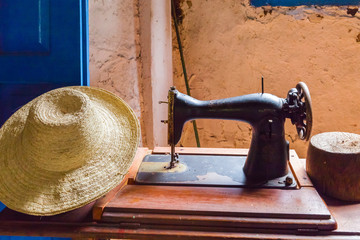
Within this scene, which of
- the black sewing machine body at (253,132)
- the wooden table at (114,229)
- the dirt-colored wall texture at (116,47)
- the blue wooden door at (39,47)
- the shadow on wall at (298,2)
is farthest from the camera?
the shadow on wall at (298,2)

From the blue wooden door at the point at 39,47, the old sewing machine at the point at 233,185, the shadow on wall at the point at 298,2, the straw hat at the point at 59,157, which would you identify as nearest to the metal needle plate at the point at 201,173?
the old sewing machine at the point at 233,185

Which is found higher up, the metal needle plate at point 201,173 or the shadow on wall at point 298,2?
the shadow on wall at point 298,2

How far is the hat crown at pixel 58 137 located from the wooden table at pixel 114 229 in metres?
0.17

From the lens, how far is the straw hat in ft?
3.40

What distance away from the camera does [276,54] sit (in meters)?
2.61

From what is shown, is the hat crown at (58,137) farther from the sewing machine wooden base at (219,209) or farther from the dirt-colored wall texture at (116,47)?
the dirt-colored wall texture at (116,47)

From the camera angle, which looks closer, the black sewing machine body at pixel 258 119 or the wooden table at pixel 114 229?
the wooden table at pixel 114 229

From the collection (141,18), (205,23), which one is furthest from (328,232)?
(205,23)

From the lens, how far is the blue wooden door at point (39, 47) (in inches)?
56.8

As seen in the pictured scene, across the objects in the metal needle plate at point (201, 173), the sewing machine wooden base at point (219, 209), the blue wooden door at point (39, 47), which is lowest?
the sewing machine wooden base at point (219, 209)

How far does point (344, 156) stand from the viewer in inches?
45.2

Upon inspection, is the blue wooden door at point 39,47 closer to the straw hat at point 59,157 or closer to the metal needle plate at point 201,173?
the straw hat at point 59,157

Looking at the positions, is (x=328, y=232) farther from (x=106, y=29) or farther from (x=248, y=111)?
(x=106, y=29)

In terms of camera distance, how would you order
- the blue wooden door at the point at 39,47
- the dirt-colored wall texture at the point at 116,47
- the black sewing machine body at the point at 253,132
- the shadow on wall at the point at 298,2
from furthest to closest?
1. the shadow on wall at the point at 298,2
2. the dirt-colored wall texture at the point at 116,47
3. the blue wooden door at the point at 39,47
4. the black sewing machine body at the point at 253,132
